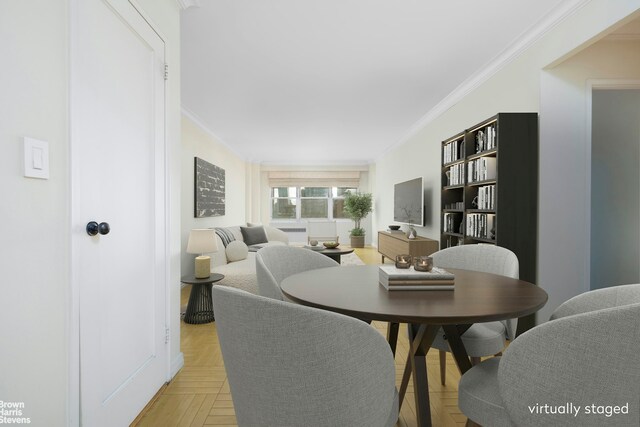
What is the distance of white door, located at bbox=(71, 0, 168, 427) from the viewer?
4.27ft

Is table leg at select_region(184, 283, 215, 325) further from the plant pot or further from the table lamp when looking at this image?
the plant pot

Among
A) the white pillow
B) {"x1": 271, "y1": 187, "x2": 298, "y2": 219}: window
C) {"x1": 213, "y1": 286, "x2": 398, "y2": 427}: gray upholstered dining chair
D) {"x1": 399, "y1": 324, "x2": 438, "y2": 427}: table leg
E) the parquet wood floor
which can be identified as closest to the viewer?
{"x1": 213, "y1": 286, "x2": 398, "y2": 427}: gray upholstered dining chair

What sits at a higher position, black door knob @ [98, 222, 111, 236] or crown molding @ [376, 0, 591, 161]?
crown molding @ [376, 0, 591, 161]

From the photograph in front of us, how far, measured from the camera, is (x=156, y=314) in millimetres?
1940

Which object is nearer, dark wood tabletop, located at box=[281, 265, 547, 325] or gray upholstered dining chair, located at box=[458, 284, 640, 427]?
gray upholstered dining chair, located at box=[458, 284, 640, 427]

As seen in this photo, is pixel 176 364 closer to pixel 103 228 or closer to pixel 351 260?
pixel 103 228

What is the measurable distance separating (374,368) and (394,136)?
618 cm

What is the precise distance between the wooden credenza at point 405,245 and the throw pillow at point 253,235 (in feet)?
7.56

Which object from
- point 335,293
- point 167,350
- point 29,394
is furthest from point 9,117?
point 167,350

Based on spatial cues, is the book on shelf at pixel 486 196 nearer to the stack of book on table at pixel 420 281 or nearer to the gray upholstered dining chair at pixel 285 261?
the gray upholstered dining chair at pixel 285 261

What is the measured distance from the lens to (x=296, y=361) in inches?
30.8

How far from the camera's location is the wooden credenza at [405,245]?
4930 millimetres

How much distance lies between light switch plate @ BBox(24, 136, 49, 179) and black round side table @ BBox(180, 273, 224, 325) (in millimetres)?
2229

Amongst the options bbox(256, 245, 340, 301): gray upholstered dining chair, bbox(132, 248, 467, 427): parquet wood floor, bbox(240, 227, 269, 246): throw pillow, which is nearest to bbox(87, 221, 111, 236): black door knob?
bbox(256, 245, 340, 301): gray upholstered dining chair
